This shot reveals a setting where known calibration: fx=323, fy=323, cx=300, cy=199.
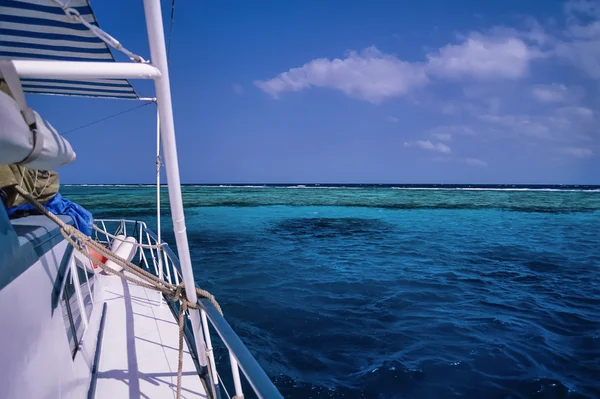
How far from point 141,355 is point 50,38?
3.73m

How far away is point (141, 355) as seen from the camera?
3746 millimetres

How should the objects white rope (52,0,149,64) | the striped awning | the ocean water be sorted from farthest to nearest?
the ocean water < the striped awning < white rope (52,0,149,64)

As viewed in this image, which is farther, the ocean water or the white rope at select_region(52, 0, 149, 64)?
the ocean water

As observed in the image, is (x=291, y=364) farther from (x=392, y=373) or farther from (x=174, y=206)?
(x=174, y=206)

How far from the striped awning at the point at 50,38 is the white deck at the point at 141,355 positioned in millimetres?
3366

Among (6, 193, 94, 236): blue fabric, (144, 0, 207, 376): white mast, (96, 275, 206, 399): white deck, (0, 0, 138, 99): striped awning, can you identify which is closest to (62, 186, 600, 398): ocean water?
(96, 275, 206, 399): white deck

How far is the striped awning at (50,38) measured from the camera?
3.05m

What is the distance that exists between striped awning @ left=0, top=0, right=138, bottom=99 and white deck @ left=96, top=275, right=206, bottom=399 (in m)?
3.37

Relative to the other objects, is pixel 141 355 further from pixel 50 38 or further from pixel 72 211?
pixel 50 38

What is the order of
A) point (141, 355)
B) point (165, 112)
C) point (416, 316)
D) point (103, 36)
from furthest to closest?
point (416, 316) < point (141, 355) < point (165, 112) < point (103, 36)

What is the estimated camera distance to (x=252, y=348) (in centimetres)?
622

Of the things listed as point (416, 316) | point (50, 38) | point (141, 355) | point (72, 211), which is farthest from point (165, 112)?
point (416, 316)

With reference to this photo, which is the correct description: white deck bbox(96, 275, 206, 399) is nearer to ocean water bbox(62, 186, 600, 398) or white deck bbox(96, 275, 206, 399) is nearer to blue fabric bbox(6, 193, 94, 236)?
blue fabric bbox(6, 193, 94, 236)

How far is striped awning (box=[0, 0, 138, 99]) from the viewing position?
305 centimetres
